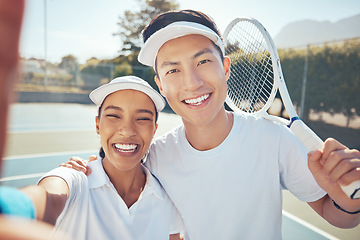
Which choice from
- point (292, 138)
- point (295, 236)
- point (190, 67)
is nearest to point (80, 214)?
point (190, 67)

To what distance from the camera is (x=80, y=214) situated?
4.54ft

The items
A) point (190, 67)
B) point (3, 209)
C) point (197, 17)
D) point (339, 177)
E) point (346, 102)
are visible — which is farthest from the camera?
point (346, 102)

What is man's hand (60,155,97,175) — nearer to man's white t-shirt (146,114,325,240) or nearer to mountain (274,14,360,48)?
man's white t-shirt (146,114,325,240)

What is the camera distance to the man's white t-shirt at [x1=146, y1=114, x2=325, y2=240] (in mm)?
1504

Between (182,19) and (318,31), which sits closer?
(182,19)

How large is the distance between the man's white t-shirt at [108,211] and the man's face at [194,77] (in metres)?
0.54

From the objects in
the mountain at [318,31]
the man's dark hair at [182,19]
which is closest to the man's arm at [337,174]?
the man's dark hair at [182,19]

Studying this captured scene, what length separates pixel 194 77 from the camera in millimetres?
1504

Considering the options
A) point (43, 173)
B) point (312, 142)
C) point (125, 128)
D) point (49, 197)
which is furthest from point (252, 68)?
point (43, 173)

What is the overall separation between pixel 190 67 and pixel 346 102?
8.79m

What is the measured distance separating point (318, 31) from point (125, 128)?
211 metres

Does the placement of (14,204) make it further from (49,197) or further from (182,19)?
(182,19)

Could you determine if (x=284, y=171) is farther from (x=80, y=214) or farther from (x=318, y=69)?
(x=318, y=69)

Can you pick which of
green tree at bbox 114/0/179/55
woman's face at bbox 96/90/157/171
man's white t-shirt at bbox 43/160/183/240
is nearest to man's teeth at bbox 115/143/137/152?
woman's face at bbox 96/90/157/171
